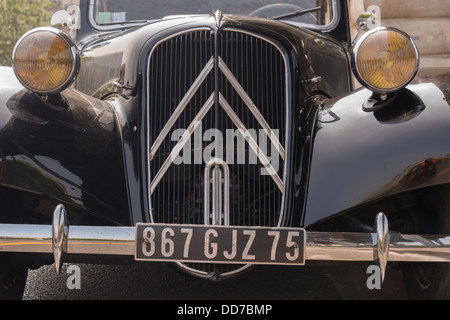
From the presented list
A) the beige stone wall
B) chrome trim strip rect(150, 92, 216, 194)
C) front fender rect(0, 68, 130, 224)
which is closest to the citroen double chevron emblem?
chrome trim strip rect(150, 92, 216, 194)

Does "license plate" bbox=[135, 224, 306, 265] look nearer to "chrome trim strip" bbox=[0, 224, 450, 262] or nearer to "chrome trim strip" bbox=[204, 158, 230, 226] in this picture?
"chrome trim strip" bbox=[0, 224, 450, 262]

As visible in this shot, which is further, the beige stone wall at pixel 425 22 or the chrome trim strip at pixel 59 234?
the beige stone wall at pixel 425 22

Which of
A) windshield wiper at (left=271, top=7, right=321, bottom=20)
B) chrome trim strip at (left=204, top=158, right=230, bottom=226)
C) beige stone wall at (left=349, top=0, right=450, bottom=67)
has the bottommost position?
chrome trim strip at (left=204, top=158, right=230, bottom=226)

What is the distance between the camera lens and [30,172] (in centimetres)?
211

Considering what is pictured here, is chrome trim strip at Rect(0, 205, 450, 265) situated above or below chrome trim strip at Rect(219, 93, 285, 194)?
below

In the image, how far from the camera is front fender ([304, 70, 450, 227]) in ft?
6.82

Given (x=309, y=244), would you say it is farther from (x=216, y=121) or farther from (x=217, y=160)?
(x=216, y=121)

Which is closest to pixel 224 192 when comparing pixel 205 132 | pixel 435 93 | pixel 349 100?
pixel 205 132

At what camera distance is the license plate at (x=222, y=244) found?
1959 mm

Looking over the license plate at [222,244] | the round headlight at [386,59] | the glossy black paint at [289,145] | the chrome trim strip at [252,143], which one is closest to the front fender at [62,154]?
the glossy black paint at [289,145]

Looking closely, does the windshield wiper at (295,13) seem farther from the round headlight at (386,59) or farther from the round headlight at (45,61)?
the round headlight at (45,61)

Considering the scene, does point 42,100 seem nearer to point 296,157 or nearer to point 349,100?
point 296,157

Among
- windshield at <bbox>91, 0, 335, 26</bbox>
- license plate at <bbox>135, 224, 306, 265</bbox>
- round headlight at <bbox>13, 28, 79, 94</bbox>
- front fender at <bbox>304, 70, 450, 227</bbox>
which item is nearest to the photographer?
license plate at <bbox>135, 224, 306, 265</bbox>

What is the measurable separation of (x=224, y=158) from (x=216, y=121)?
0.15 meters
